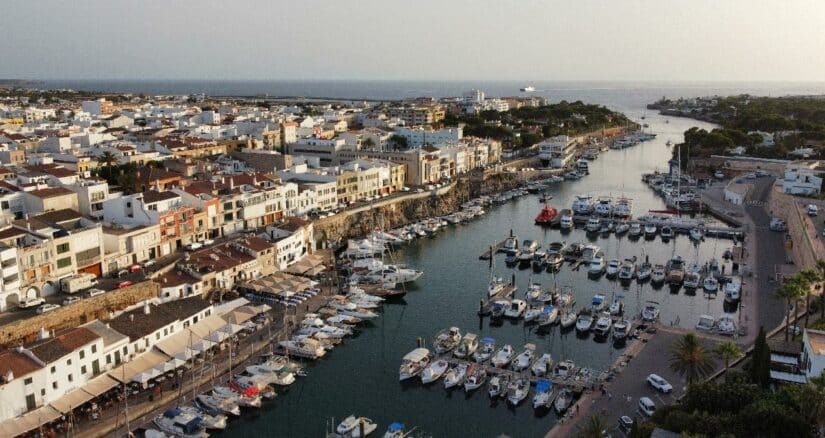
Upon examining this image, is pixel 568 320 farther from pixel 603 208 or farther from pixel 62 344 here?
pixel 603 208

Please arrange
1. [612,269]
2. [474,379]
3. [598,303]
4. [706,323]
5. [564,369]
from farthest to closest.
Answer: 1. [612,269]
2. [598,303]
3. [706,323]
4. [564,369]
5. [474,379]

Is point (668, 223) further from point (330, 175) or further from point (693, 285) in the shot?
point (330, 175)

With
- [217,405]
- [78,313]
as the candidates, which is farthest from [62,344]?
[217,405]

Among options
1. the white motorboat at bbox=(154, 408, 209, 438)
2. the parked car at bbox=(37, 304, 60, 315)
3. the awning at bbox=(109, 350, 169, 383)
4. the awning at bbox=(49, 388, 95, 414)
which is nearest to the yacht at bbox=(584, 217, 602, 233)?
the awning at bbox=(109, 350, 169, 383)

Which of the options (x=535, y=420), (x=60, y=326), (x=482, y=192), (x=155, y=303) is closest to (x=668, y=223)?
(x=482, y=192)

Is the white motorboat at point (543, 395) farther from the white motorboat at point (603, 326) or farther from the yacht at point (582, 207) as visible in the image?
the yacht at point (582, 207)

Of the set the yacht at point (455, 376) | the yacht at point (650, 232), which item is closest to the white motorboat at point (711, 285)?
the yacht at point (650, 232)

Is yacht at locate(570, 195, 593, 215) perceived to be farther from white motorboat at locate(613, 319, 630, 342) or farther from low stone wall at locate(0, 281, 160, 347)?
low stone wall at locate(0, 281, 160, 347)
